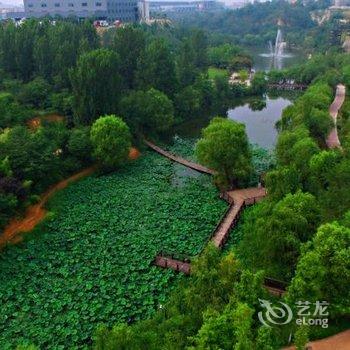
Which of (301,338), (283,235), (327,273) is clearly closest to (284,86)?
(283,235)

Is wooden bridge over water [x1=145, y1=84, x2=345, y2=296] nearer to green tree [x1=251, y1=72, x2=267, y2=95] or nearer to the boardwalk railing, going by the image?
green tree [x1=251, y1=72, x2=267, y2=95]

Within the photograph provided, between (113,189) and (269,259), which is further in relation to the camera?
(113,189)

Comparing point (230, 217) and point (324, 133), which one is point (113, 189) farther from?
point (324, 133)

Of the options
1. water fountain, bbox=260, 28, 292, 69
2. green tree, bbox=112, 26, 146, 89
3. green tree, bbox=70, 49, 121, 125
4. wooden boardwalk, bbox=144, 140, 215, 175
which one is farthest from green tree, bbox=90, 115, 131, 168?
water fountain, bbox=260, 28, 292, 69

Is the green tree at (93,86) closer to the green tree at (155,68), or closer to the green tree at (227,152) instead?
the green tree at (155,68)

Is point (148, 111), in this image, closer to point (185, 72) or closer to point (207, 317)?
point (185, 72)

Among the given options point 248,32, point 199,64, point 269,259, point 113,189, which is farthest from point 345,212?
point 248,32

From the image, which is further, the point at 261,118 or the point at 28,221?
the point at 261,118

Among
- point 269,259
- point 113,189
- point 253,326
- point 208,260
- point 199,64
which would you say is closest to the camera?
point 253,326
